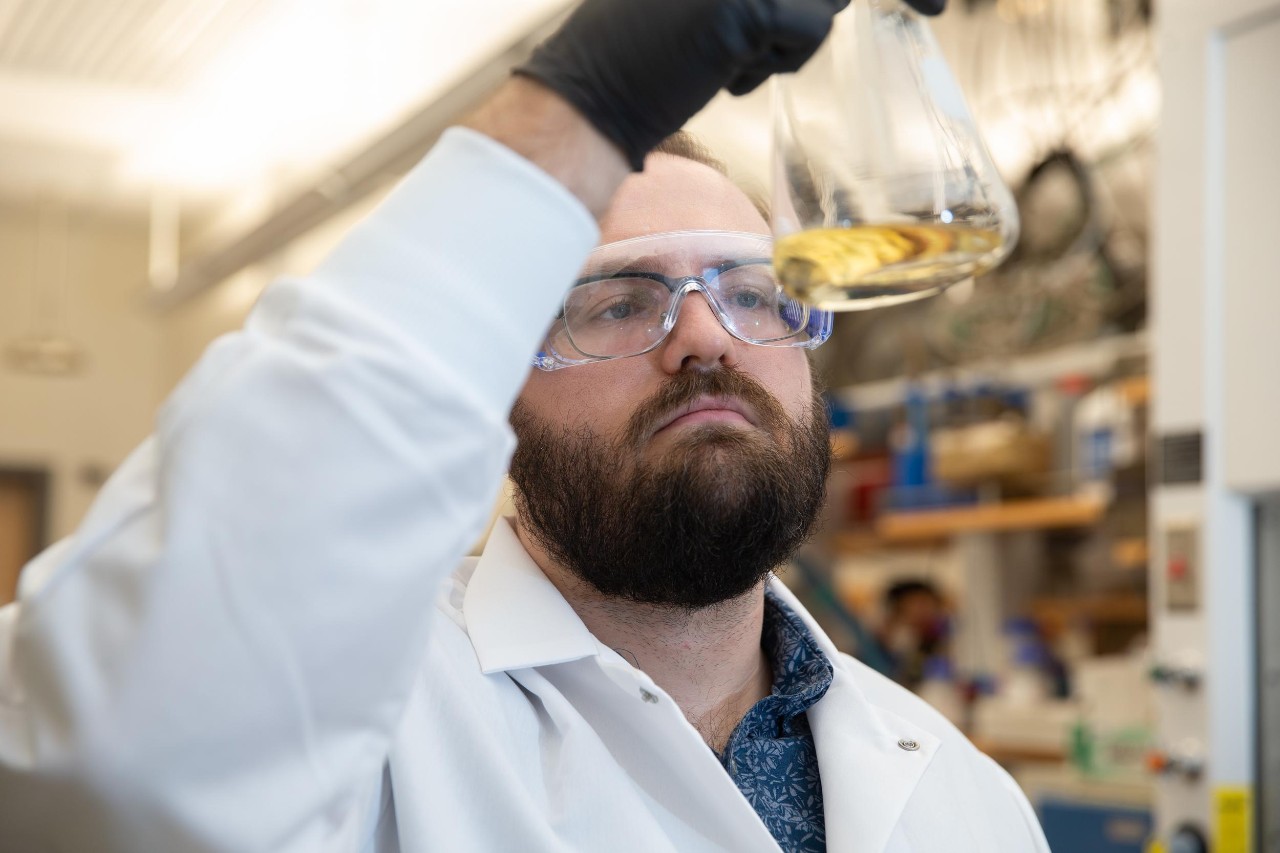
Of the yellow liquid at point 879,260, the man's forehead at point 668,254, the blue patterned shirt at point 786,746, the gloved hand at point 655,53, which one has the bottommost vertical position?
the blue patterned shirt at point 786,746

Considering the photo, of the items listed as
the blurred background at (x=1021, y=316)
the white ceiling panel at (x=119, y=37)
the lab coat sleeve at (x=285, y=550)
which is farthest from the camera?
the white ceiling panel at (x=119, y=37)

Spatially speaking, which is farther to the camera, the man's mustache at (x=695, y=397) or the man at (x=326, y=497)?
the man's mustache at (x=695, y=397)

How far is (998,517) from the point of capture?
4.67 m

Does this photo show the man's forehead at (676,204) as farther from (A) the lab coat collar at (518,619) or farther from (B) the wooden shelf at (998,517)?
(B) the wooden shelf at (998,517)

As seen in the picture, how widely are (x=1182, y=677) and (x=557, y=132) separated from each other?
1.97 m

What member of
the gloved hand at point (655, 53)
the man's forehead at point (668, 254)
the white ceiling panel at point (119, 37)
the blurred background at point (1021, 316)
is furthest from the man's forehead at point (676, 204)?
the white ceiling panel at point (119, 37)

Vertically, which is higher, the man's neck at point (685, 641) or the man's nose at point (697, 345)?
the man's nose at point (697, 345)

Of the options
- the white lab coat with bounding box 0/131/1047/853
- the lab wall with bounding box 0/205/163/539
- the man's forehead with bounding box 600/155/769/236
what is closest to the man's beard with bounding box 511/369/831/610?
the man's forehead with bounding box 600/155/769/236

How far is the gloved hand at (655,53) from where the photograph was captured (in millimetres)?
682

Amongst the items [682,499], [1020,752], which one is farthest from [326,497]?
[1020,752]

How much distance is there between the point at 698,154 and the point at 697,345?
0.42m

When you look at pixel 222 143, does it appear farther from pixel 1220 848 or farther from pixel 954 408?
pixel 1220 848

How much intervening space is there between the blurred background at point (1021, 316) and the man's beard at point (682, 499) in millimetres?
1287

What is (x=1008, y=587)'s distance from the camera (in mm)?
5312
